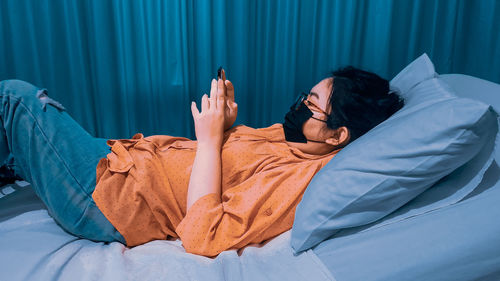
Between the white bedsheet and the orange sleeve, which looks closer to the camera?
the white bedsheet

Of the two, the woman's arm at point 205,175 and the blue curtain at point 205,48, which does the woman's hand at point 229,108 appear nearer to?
the woman's arm at point 205,175

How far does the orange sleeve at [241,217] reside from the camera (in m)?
0.91

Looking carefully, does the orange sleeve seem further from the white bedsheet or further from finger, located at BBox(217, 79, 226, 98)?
finger, located at BBox(217, 79, 226, 98)

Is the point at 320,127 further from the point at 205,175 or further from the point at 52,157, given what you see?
the point at 52,157

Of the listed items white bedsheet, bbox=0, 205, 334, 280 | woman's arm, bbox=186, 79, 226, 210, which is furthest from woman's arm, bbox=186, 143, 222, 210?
white bedsheet, bbox=0, 205, 334, 280

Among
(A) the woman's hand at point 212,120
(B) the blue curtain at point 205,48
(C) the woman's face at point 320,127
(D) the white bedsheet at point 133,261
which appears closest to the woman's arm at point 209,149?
(A) the woman's hand at point 212,120

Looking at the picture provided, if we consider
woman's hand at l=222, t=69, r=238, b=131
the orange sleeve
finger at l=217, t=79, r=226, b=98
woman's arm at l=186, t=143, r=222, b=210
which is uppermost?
finger at l=217, t=79, r=226, b=98

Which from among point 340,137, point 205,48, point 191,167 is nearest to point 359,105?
point 340,137

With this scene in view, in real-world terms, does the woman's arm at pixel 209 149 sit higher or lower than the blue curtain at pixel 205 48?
lower

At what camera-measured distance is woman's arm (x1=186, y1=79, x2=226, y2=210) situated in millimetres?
994

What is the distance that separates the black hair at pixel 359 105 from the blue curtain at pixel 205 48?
2.57ft

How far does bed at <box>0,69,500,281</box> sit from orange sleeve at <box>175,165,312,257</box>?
1.3 inches

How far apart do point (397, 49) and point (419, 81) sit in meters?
0.90

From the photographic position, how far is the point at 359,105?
1.10 metres
